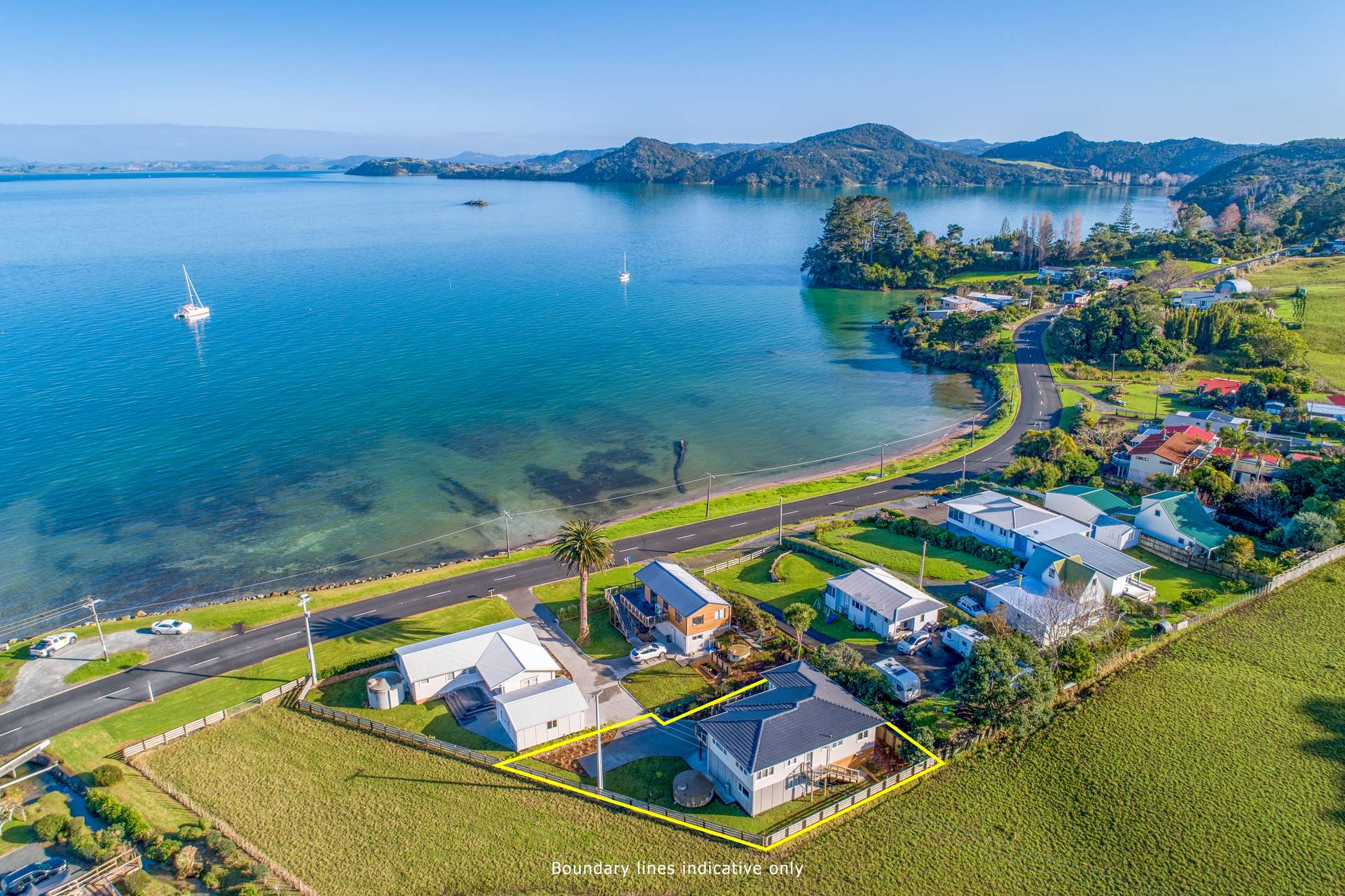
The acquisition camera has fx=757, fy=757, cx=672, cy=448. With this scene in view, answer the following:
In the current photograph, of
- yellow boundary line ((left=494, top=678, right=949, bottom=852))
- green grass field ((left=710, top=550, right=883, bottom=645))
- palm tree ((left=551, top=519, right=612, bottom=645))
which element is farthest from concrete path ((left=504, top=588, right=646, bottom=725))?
green grass field ((left=710, top=550, right=883, bottom=645))

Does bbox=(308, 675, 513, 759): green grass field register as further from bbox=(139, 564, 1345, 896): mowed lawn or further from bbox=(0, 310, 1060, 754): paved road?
bbox=(0, 310, 1060, 754): paved road

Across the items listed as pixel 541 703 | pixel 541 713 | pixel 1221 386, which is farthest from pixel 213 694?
pixel 1221 386

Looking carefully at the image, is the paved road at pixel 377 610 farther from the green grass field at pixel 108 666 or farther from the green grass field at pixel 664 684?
the green grass field at pixel 664 684

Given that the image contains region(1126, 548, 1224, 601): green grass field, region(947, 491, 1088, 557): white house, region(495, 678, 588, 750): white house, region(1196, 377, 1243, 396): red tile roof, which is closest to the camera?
region(495, 678, 588, 750): white house

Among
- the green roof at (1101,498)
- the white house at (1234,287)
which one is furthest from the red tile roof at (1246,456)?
the white house at (1234,287)

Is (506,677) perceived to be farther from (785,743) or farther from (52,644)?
(52,644)

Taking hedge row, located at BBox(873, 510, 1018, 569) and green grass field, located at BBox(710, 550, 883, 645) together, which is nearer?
green grass field, located at BBox(710, 550, 883, 645)
